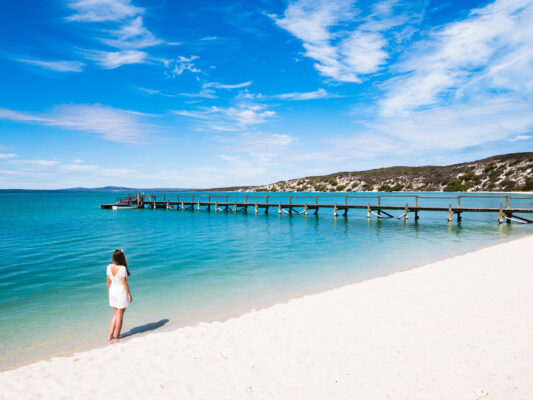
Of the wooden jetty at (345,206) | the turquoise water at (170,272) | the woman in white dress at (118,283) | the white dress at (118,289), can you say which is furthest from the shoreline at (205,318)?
the wooden jetty at (345,206)

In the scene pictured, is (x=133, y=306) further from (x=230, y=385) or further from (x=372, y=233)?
(x=372, y=233)

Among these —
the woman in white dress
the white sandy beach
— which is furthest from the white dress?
the white sandy beach

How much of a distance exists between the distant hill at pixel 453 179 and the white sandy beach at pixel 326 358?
381ft

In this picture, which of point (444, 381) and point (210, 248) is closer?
point (444, 381)

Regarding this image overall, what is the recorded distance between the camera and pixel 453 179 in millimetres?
127312

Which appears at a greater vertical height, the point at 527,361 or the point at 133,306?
the point at 527,361

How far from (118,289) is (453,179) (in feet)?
475

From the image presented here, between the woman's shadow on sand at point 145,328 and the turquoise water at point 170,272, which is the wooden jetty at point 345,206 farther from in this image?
the woman's shadow on sand at point 145,328

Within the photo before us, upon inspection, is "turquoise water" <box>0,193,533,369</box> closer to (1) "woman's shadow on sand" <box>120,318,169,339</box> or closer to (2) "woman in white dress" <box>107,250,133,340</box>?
(1) "woman's shadow on sand" <box>120,318,169,339</box>

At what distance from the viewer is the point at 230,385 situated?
4.65 metres

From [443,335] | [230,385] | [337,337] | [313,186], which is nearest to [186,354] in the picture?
[230,385]

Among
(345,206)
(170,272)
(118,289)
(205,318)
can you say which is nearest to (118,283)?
(118,289)

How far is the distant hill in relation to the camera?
349 ft

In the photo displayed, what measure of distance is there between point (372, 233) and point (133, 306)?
878 inches
